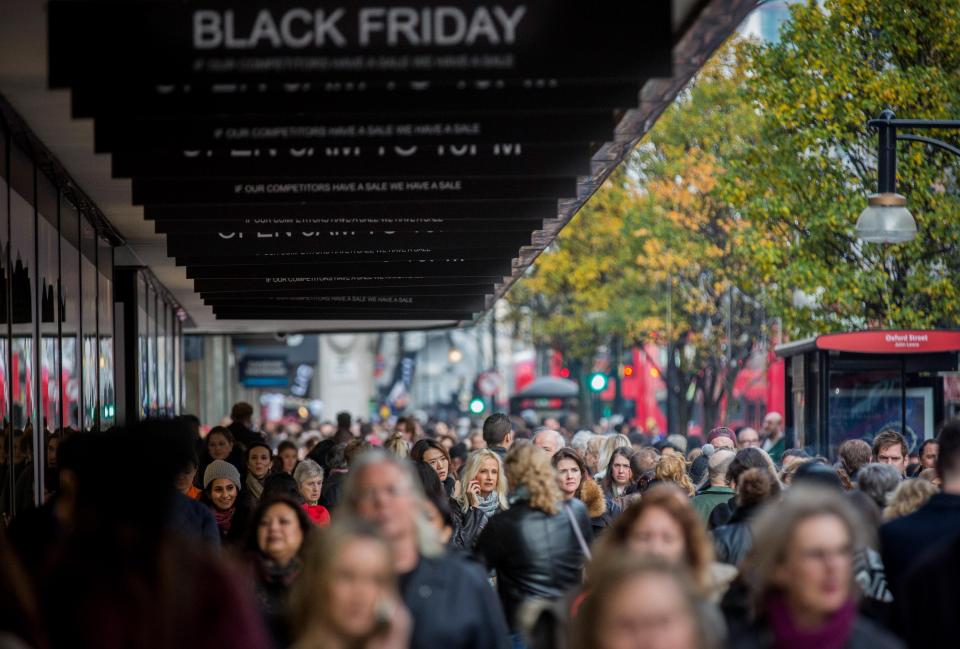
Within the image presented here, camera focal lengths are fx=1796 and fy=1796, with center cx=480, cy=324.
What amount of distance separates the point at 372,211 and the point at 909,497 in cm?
525

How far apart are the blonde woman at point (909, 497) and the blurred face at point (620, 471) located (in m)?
6.68

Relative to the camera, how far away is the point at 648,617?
452cm

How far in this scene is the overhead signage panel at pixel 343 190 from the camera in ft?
37.2

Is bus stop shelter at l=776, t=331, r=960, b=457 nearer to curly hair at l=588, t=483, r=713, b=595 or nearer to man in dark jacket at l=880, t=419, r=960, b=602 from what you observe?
man in dark jacket at l=880, t=419, r=960, b=602

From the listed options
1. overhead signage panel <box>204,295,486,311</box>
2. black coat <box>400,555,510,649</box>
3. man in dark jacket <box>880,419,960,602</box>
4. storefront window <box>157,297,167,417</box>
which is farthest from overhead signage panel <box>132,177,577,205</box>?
storefront window <box>157,297,167,417</box>

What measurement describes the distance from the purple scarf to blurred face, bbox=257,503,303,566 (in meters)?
3.14

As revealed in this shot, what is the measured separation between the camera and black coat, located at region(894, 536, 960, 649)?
6367 millimetres

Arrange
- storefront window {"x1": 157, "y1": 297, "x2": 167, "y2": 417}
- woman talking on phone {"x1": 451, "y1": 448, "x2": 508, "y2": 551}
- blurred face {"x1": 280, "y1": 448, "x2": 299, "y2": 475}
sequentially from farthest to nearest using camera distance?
storefront window {"x1": 157, "y1": 297, "x2": 167, "y2": 417}, blurred face {"x1": 280, "y1": 448, "x2": 299, "y2": 475}, woman talking on phone {"x1": 451, "y1": 448, "x2": 508, "y2": 551}

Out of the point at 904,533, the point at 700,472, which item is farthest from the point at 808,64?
the point at 904,533

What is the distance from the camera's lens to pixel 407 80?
7930 mm

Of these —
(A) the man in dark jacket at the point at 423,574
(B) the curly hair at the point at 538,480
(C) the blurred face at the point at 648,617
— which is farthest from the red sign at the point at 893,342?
(C) the blurred face at the point at 648,617

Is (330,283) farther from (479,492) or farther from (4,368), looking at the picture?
(4,368)

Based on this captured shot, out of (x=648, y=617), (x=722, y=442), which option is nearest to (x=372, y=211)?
(x=722, y=442)

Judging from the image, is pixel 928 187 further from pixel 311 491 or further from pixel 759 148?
pixel 311 491
